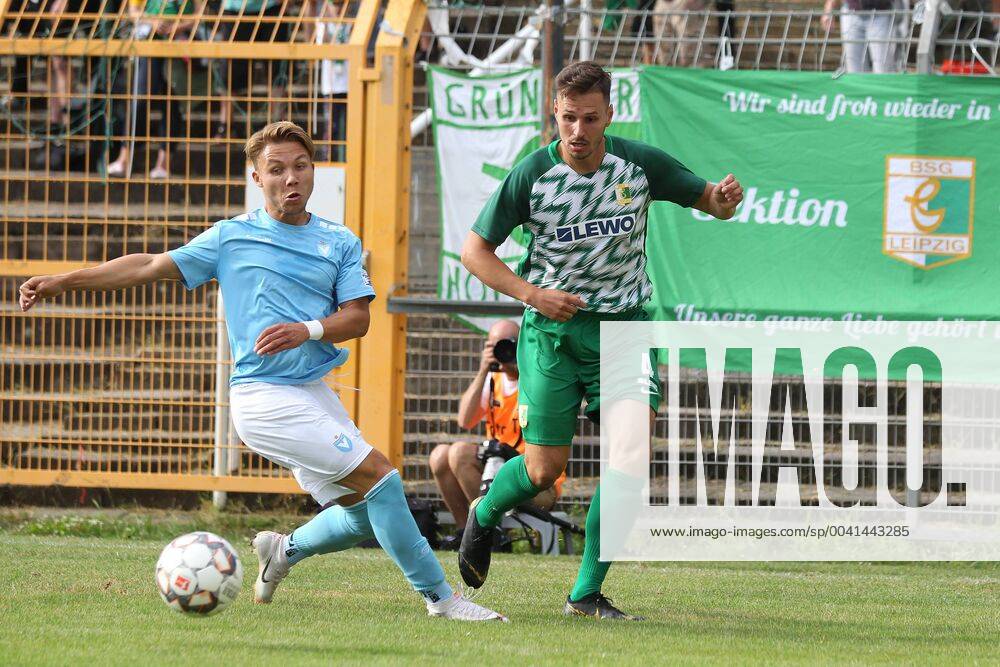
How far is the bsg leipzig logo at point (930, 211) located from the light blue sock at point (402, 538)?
4.97m

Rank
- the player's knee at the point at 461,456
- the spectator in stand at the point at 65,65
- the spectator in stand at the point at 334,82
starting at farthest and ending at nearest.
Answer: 1. the spectator in stand at the point at 65,65
2. the spectator in stand at the point at 334,82
3. the player's knee at the point at 461,456

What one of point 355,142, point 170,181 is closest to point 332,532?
point 355,142

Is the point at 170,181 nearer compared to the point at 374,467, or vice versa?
the point at 374,467

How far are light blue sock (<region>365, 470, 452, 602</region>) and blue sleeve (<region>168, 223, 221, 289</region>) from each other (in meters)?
1.21

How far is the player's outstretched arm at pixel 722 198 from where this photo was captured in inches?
253

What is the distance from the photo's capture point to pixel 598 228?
251 inches

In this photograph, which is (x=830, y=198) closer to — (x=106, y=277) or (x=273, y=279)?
(x=273, y=279)

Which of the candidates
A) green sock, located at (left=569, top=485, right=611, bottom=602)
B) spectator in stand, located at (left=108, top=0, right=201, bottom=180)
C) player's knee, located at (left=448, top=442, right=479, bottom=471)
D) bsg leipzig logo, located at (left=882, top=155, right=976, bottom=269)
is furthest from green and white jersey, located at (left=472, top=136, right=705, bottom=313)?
spectator in stand, located at (left=108, top=0, right=201, bottom=180)

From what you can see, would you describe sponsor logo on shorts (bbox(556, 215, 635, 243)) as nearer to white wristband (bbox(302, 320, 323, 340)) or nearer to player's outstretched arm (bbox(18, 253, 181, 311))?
white wristband (bbox(302, 320, 323, 340))

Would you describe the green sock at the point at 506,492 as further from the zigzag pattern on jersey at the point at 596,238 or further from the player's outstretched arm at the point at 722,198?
the player's outstretched arm at the point at 722,198

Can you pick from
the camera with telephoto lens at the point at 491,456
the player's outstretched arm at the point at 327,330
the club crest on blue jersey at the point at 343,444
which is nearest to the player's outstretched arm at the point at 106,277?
the player's outstretched arm at the point at 327,330

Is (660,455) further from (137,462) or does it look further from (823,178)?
(137,462)

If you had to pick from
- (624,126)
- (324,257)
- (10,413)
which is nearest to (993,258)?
(624,126)

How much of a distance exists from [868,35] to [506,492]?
6128 mm
